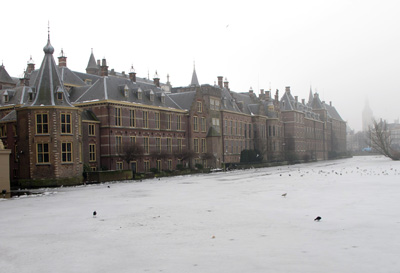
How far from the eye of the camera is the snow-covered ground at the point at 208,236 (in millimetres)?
11180

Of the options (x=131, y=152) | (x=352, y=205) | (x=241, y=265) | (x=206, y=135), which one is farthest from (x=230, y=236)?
(x=206, y=135)

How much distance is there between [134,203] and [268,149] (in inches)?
2639

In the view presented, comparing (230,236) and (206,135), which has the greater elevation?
(206,135)

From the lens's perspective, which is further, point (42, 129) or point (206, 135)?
point (206, 135)

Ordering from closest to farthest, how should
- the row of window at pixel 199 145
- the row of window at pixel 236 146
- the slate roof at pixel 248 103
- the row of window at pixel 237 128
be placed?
the row of window at pixel 199 145
the row of window at pixel 236 146
the row of window at pixel 237 128
the slate roof at pixel 248 103

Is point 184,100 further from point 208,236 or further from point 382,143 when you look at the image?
point 208,236

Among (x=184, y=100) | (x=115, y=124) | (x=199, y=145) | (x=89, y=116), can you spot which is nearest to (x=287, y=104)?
(x=199, y=145)

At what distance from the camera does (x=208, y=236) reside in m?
14.6

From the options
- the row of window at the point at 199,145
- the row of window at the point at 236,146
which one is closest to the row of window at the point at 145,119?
the row of window at the point at 199,145

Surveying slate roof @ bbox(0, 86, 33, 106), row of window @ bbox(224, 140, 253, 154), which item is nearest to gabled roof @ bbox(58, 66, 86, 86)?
slate roof @ bbox(0, 86, 33, 106)

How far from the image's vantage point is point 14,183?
1647 inches

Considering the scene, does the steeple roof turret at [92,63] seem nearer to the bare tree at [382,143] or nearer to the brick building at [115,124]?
the brick building at [115,124]

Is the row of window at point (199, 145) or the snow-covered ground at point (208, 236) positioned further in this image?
the row of window at point (199, 145)

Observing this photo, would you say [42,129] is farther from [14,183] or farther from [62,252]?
[62,252]
